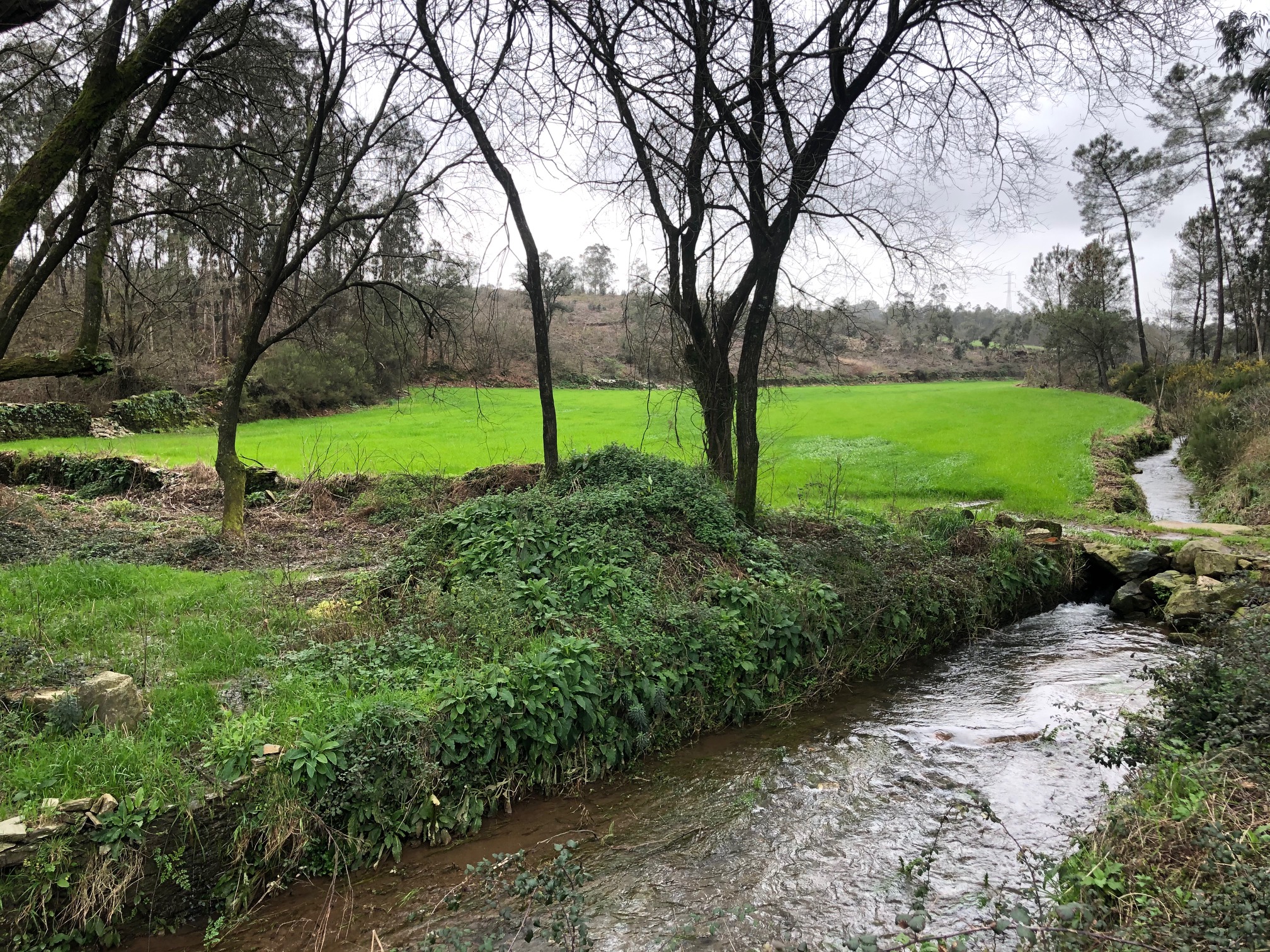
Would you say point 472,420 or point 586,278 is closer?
point 472,420

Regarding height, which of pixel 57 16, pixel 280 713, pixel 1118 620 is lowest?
pixel 1118 620

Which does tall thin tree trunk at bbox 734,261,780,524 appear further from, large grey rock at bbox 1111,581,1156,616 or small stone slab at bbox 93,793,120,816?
small stone slab at bbox 93,793,120,816

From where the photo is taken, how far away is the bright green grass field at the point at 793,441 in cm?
1477

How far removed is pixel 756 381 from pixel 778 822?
20.2ft

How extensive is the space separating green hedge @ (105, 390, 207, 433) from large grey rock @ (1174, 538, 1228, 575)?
85.5 feet

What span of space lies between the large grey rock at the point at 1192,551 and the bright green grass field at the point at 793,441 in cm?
385

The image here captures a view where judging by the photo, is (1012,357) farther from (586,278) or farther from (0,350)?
(0,350)

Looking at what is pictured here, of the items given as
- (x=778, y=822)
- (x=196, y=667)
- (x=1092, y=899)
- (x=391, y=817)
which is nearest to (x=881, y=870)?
(x=778, y=822)

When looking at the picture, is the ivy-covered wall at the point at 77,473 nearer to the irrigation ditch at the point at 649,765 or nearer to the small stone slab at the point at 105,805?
the irrigation ditch at the point at 649,765

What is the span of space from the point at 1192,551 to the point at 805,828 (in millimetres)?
8049

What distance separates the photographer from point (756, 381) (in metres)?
9.52

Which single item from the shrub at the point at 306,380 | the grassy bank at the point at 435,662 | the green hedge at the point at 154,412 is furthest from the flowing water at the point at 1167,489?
the green hedge at the point at 154,412

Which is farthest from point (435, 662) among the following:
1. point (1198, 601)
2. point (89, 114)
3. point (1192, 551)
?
point (1192, 551)

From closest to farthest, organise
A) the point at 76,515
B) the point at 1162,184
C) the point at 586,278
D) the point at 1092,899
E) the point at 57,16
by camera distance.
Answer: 1. the point at 1092,899
2. the point at 57,16
3. the point at 76,515
4. the point at 1162,184
5. the point at 586,278
